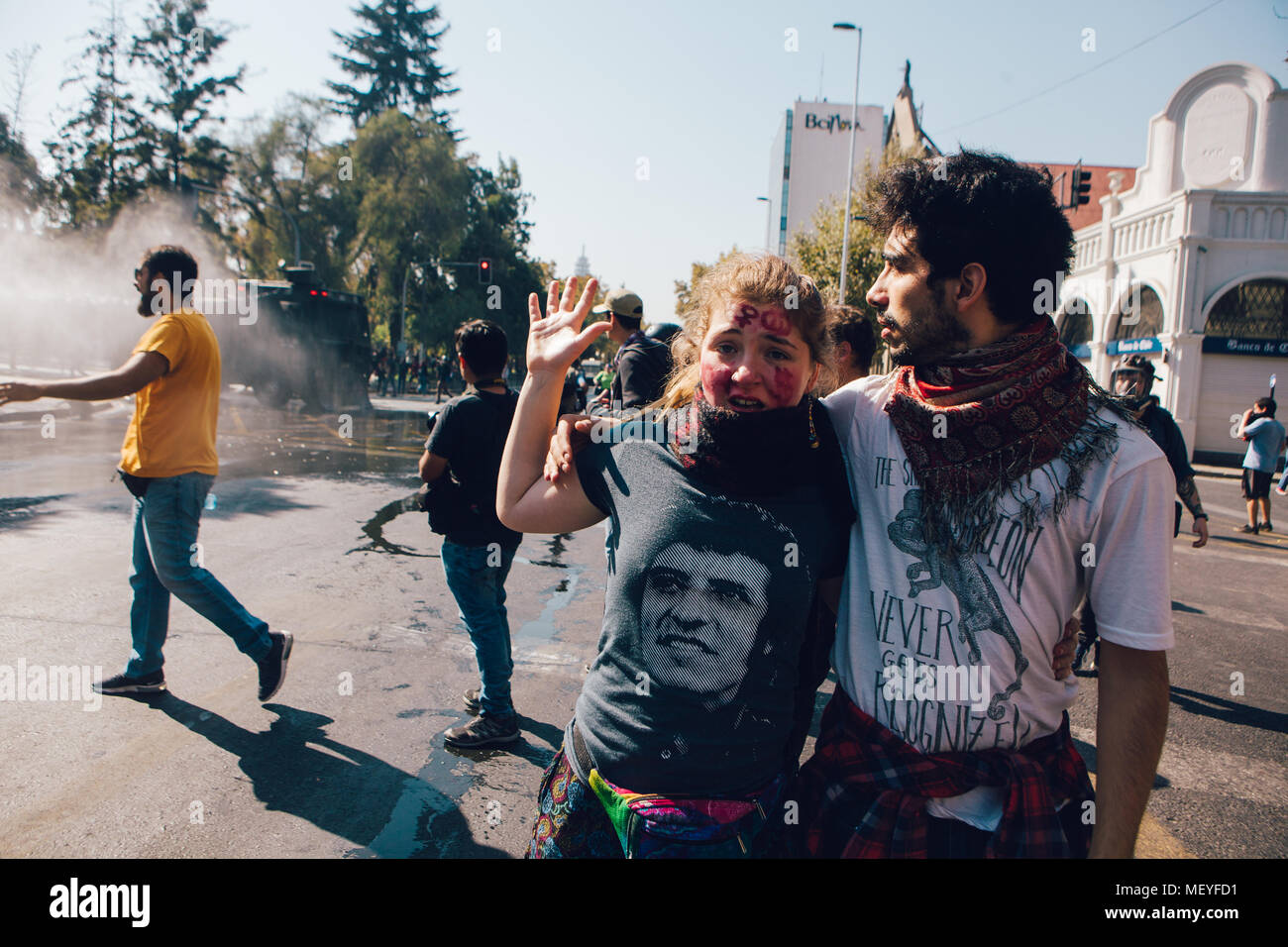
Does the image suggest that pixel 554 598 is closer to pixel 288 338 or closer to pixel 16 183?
pixel 288 338

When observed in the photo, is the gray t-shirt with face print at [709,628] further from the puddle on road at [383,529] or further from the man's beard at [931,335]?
the puddle on road at [383,529]

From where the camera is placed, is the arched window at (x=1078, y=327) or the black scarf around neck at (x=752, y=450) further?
the arched window at (x=1078, y=327)

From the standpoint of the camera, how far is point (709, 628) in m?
1.59

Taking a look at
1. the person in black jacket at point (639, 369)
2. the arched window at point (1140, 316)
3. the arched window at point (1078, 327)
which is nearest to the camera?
the person in black jacket at point (639, 369)

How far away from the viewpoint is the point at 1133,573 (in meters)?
1.45

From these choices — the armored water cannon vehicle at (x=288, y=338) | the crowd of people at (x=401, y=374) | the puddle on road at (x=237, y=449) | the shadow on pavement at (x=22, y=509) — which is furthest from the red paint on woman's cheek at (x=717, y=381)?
the crowd of people at (x=401, y=374)

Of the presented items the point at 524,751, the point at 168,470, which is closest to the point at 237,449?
the point at 168,470

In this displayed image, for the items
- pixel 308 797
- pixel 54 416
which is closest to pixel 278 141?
pixel 54 416

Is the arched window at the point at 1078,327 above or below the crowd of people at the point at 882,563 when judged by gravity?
above

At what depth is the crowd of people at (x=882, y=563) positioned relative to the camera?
1.51 meters

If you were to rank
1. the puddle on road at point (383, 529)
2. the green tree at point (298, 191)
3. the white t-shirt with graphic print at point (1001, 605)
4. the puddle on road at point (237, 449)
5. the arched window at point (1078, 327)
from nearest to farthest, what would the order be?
the white t-shirt with graphic print at point (1001, 605), the puddle on road at point (383, 529), the puddle on road at point (237, 449), the arched window at point (1078, 327), the green tree at point (298, 191)

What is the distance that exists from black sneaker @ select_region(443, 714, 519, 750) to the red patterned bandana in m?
2.79

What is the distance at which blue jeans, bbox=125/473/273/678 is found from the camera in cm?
390

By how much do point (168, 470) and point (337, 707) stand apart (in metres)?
1.36
